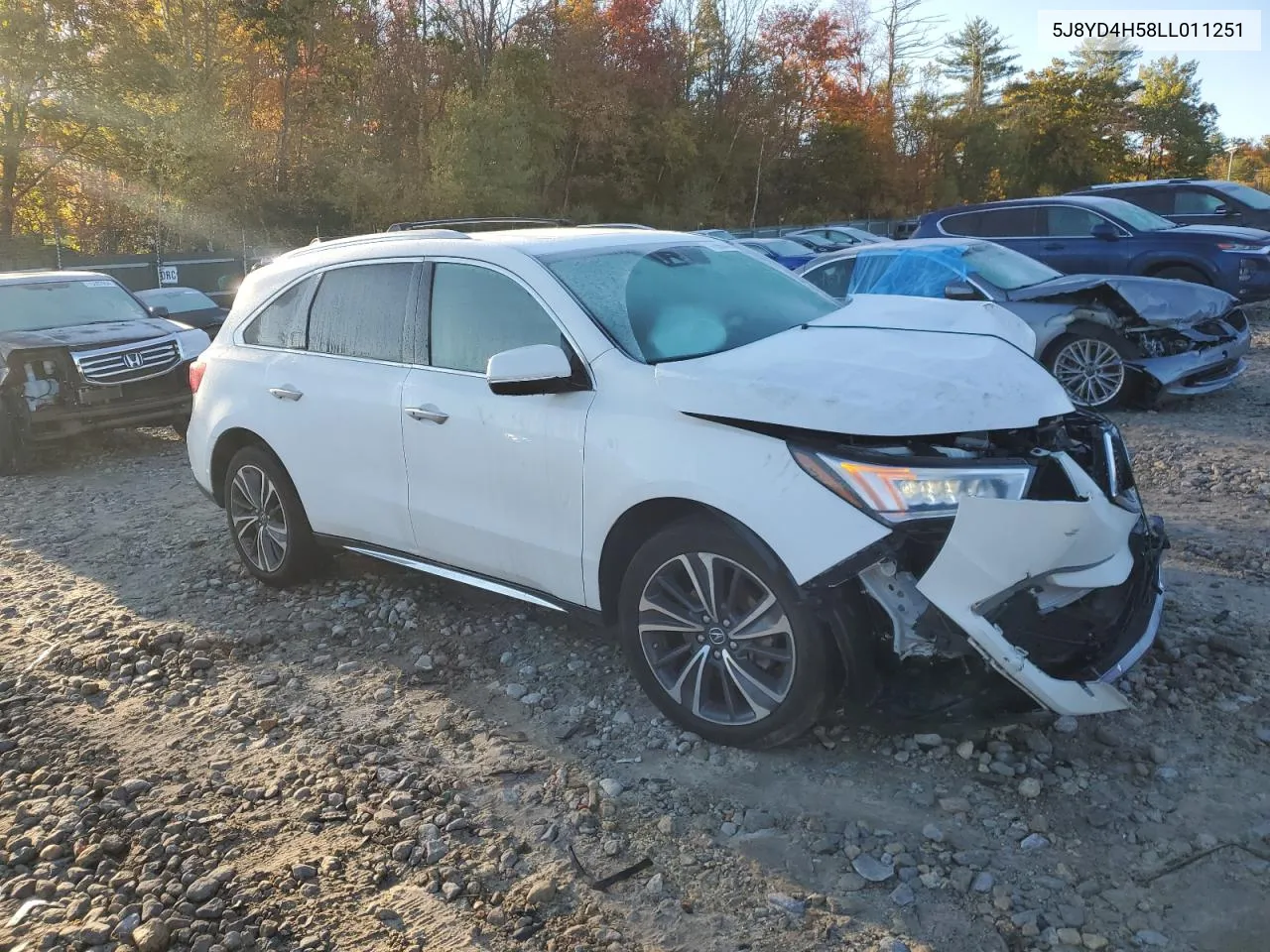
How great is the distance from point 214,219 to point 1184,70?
191 feet

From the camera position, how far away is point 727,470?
338cm

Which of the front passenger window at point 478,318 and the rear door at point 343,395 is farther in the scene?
the rear door at point 343,395

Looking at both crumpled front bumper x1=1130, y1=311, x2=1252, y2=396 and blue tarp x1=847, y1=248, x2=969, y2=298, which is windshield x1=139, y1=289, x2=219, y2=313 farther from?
crumpled front bumper x1=1130, y1=311, x2=1252, y2=396

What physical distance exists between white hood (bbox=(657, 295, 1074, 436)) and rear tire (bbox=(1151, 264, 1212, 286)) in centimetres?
970

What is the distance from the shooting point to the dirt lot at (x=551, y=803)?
112 inches

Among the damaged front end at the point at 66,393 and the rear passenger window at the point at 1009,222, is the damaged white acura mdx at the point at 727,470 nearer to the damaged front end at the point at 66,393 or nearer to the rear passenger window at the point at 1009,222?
the damaged front end at the point at 66,393

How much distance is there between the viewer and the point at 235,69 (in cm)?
3133

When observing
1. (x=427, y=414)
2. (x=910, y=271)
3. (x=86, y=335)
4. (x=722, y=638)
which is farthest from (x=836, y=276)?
(x=722, y=638)

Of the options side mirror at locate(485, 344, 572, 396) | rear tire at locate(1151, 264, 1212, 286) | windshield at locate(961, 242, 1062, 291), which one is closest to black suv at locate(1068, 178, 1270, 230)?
rear tire at locate(1151, 264, 1212, 286)

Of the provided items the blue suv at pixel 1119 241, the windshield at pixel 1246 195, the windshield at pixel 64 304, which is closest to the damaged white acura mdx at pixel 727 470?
the windshield at pixel 64 304

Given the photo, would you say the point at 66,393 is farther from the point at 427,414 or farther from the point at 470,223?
the point at 427,414

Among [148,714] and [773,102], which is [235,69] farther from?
[148,714]

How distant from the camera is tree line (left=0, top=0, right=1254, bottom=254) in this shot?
2780cm

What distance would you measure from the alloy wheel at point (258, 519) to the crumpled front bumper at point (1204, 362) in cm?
670
